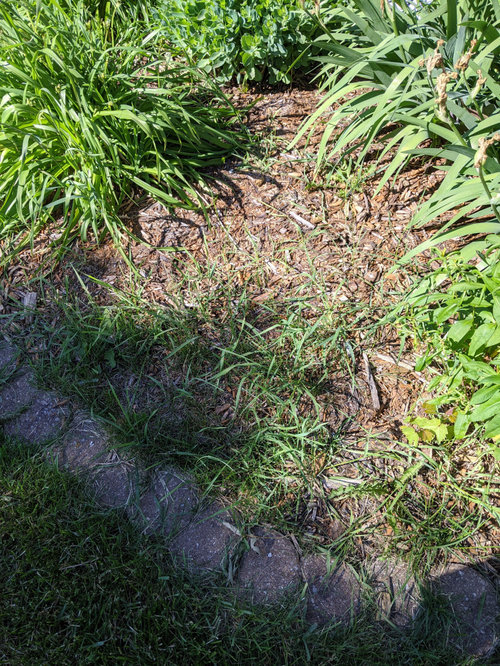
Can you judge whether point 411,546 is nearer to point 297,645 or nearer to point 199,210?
point 297,645

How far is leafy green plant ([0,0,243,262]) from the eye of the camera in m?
2.75

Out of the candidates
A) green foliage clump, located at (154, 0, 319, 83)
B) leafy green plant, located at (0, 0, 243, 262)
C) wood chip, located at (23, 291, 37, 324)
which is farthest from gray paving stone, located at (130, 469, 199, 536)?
green foliage clump, located at (154, 0, 319, 83)

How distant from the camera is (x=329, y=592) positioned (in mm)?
1967

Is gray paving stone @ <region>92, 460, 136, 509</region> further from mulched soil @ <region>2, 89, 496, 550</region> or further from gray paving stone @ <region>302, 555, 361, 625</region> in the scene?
gray paving stone @ <region>302, 555, 361, 625</region>

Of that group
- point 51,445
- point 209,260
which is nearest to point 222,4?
point 209,260

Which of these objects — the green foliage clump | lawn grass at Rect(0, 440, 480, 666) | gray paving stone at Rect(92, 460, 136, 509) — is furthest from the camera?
the green foliage clump

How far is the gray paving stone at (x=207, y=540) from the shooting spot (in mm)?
2041

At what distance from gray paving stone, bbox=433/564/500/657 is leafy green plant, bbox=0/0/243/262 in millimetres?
2140

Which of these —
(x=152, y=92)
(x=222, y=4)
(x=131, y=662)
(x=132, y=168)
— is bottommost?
(x=131, y=662)

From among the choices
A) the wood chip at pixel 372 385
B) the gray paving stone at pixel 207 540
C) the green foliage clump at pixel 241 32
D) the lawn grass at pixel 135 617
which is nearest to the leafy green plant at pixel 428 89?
the green foliage clump at pixel 241 32

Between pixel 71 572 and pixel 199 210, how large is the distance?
6.18 ft

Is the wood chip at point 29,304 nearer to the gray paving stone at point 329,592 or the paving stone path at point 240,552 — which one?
the paving stone path at point 240,552

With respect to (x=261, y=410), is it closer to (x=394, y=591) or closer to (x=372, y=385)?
(x=372, y=385)

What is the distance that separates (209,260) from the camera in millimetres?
2812
